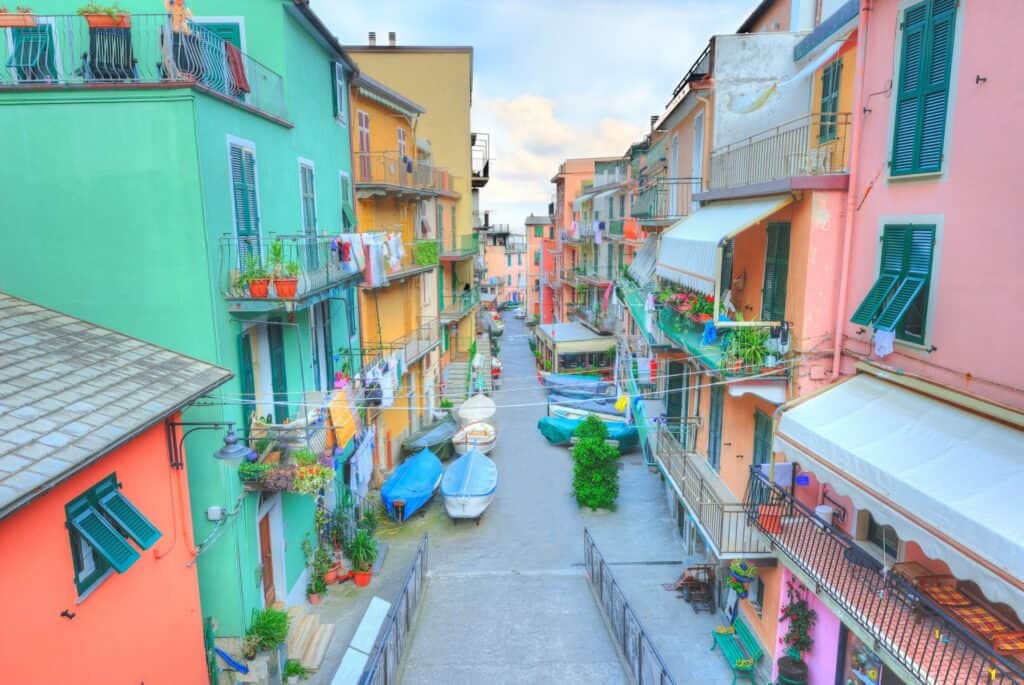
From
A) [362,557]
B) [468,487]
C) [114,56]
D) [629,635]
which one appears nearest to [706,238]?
[629,635]

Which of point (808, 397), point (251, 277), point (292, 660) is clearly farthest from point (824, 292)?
point (292, 660)

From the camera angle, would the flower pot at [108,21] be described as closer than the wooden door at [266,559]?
Yes

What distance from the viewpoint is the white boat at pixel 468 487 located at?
1964 cm

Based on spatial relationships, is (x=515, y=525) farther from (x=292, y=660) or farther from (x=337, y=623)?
(x=292, y=660)

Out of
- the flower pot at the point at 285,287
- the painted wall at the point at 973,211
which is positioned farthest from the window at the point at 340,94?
the painted wall at the point at 973,211

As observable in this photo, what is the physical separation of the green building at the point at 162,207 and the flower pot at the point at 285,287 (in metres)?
0.04

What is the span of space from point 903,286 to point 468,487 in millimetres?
14839

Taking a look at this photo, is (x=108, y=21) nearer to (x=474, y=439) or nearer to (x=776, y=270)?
(x=776, y=270)

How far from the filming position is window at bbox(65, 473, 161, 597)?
6746 millimetres

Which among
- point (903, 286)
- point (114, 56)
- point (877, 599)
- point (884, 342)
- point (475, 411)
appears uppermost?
point (114, 56)

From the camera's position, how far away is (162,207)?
960cm

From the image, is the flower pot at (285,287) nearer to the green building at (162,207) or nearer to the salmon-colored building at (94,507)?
the green building at (162,207)

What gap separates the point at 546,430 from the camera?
96.2 ft

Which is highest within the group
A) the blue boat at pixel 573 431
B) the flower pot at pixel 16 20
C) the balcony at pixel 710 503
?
the flower pot at pixel 16 20
